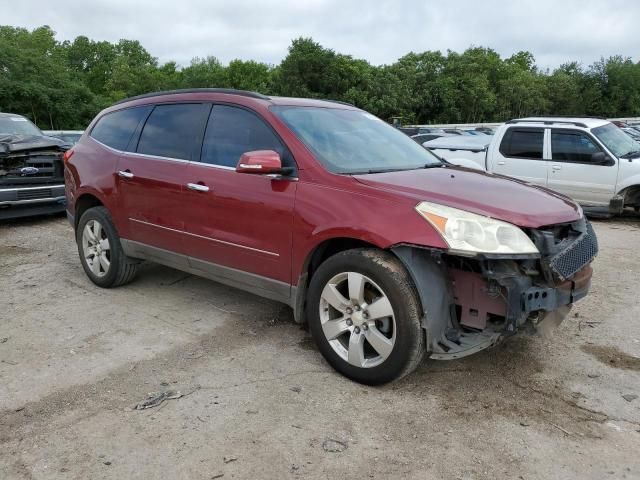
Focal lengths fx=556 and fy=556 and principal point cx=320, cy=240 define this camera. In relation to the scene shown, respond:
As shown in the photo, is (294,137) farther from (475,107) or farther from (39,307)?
(475,107)

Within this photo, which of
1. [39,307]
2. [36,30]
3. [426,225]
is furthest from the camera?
[36,30]

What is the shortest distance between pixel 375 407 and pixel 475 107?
58.9 m

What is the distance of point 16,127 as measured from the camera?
977cm

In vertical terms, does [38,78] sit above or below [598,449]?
above

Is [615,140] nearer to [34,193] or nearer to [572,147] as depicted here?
[572,147]

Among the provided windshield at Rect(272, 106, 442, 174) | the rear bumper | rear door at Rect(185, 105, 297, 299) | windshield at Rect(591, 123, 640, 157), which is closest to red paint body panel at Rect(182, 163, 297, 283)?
rear door at Rect(185, 105, 297, 299)

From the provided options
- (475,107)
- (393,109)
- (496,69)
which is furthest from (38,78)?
(496,69)

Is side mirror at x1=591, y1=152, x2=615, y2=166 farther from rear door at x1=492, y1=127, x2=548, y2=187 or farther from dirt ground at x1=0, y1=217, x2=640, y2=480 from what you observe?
dirt ground at x1=0, y1=217, x2=640, y2=480

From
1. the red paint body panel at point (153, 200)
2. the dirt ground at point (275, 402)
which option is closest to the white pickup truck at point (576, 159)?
the dirt ground at point (275, 402)

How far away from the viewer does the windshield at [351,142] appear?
3.89 m

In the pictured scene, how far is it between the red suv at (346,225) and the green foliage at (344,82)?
1530 inches

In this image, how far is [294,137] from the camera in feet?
12.7

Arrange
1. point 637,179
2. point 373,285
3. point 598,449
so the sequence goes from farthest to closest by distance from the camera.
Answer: point 637,179
point 373,285
point 598,449

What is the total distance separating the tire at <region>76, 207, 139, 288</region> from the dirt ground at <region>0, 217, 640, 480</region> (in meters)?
0.39
